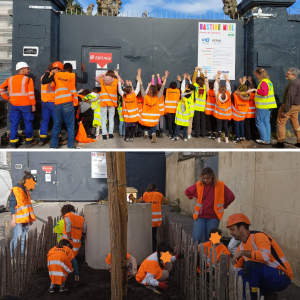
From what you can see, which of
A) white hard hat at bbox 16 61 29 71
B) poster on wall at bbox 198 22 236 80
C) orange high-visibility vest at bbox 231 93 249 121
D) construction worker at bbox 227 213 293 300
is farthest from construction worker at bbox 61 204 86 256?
poster on wall at bbox 198 22 236 80

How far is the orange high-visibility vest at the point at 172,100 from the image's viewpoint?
8.03 m

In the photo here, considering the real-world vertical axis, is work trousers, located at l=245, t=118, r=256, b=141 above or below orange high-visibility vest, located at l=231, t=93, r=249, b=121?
below

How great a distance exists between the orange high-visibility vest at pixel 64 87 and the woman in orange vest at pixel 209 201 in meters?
3.39

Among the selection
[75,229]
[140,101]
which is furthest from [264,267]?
[140,101]

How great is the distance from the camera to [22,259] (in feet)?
16.7

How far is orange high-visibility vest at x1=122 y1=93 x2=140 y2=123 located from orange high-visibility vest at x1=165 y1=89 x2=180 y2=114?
3.09 feet

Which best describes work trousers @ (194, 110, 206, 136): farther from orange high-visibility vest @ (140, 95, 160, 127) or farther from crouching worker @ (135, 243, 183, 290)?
crouching worker @ (135, 243, 183, 290)

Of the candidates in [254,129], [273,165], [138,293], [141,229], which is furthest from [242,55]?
[138,293]

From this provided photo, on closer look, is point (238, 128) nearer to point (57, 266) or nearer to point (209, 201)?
point (209, 201)

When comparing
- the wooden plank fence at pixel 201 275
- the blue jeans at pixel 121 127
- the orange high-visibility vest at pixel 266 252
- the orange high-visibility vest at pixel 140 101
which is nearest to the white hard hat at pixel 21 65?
the blue jeans at pixel 121 127

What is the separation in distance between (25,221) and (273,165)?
4.65m

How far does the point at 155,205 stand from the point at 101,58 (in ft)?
15.5

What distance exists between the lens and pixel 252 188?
6008 millimetres

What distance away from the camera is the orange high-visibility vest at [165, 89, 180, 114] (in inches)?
316
